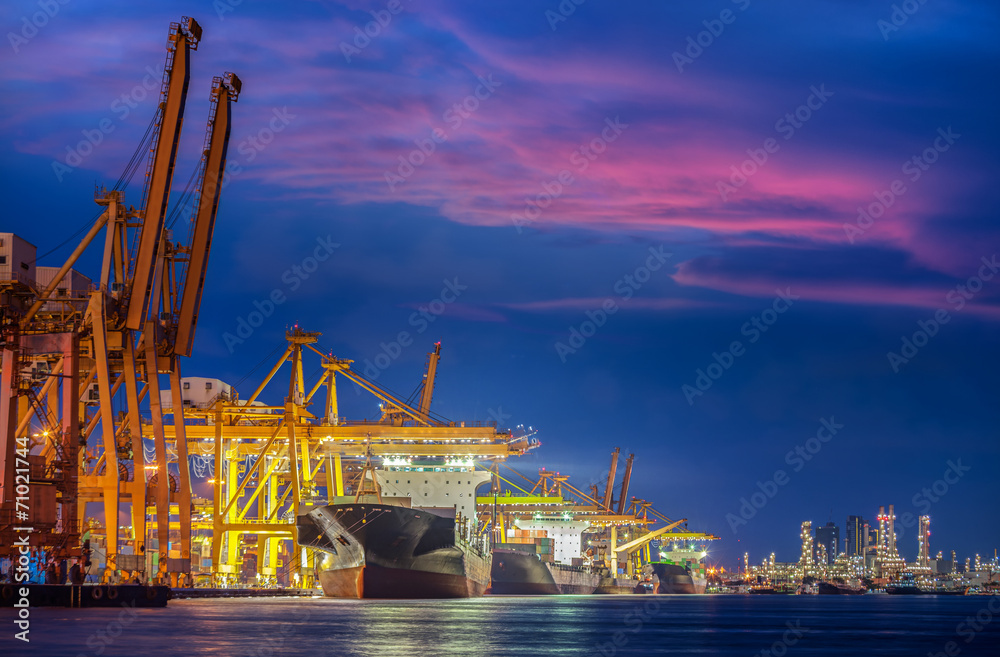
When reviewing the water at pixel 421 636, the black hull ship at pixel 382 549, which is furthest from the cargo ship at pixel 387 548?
the water at pixel 421 636

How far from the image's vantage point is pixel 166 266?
179 ft

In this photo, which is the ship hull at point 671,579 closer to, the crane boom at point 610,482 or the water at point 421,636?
the crane boom at point 610,482

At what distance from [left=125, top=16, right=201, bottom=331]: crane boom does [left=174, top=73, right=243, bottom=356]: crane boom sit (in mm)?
4395

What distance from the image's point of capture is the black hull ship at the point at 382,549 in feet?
188

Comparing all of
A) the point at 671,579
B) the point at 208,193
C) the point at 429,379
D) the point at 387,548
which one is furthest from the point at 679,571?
the point at 208,193

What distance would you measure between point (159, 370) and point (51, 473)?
10.8 metres

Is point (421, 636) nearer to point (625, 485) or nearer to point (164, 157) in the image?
point (164, 157)

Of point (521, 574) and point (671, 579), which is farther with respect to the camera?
point (671, 579)

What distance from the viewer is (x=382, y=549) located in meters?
58.3

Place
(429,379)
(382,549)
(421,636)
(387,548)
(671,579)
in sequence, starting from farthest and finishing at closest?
(671,579)
(429,379)
(387,548)
(382,549)
(421,636)

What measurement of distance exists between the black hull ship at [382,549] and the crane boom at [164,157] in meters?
15.7

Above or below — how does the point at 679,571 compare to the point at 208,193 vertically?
below

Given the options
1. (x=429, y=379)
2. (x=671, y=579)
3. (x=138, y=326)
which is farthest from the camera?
(x=671, y=579)

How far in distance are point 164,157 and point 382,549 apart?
891 inches
